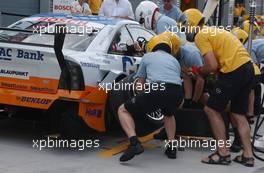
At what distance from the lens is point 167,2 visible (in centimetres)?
947

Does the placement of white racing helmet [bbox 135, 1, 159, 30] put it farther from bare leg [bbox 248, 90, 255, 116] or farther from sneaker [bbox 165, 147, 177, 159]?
sneaker [bbox 165, 147, 177, 159]

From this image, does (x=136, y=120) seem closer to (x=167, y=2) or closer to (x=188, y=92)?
(x=188, y=92)

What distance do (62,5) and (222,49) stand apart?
20.3 ft

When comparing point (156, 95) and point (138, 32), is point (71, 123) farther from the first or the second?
point (138, 32)

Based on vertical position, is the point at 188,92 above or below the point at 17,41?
below

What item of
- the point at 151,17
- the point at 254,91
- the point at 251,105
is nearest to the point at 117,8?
the point at 151,17

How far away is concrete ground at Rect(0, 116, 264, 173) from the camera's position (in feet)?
18.7

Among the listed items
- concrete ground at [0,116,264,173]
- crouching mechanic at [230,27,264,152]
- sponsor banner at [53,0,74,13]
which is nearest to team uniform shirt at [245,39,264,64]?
crouching mechanic at [230,27,264,152]

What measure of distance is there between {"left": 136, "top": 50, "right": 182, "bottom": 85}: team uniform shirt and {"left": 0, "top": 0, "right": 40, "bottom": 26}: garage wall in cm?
764

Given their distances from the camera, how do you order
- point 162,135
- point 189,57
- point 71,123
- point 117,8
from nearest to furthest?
point 71,123, point 162,135, point 189,57, point 117,8

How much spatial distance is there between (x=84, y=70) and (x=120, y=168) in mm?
1135

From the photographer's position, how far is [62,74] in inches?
232

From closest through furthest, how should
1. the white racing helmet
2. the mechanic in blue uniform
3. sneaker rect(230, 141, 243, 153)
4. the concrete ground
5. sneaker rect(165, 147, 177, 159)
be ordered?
the concrete ground
sneaker rect(165, 147, 177, 159)
the mechanic in blue uniform
sneaker rect(230, 141, 243, 153)
the white racing helmet

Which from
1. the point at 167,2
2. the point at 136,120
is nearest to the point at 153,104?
the point at 136,120
